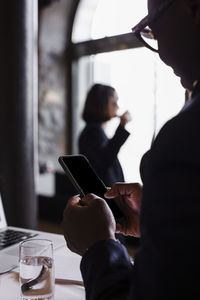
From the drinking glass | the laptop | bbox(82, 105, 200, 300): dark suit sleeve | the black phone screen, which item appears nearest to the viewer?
bbox(82, 105, 200, 300): dark suit sleeve

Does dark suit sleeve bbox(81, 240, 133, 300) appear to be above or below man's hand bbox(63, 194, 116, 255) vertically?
below

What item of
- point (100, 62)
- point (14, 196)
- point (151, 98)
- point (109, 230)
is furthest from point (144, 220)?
point (100, 62)

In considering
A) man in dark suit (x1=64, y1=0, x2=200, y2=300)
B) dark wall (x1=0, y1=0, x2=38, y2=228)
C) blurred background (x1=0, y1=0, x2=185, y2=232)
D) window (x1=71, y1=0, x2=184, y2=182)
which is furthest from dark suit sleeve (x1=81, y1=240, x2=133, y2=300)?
window (x1=71, y1=0, x2=184, y2=182)

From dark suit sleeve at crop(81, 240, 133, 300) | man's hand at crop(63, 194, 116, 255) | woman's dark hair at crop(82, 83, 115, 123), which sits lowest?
dark suit sleeve at crop(81, 240, 133, 300)

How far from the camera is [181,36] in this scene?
51 centimetres

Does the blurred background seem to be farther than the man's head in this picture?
Yes

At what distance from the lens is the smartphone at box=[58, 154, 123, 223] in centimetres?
82

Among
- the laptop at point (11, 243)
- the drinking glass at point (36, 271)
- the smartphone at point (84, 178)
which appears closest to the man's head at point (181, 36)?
the smartphone at point (84, 178)

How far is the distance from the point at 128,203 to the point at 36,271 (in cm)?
27

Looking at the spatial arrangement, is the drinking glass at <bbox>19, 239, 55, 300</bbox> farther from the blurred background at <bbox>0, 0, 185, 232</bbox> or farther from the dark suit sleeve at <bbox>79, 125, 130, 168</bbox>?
the blurred background at <bbox>0, 0, 185, 232</bbox>

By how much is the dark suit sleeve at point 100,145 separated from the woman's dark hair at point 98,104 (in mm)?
78

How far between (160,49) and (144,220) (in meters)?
0.29

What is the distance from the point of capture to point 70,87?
4496mm

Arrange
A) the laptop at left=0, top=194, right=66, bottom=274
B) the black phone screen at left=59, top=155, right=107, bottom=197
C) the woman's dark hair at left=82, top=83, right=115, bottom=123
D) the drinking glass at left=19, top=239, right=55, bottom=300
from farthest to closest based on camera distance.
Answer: the woman's dark hair at left=82, top=83, right=115, bottom=123, the laptop at left=0, top=194, right=66, bottom=274, the black phone screen at left=59, top=155, right=107, bottom=197, the drinking glass at left=19, top=239, right=55, bottom=300
